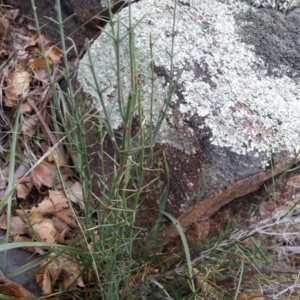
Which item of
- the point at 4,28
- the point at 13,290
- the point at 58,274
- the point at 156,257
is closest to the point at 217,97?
the point at 156,257

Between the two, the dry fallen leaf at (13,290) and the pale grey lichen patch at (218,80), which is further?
the pale grey lichen patch at (218,80)

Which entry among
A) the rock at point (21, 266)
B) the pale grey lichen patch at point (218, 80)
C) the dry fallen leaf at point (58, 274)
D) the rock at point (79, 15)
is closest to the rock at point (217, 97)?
the pale grey lichen patch at point (218, 80)

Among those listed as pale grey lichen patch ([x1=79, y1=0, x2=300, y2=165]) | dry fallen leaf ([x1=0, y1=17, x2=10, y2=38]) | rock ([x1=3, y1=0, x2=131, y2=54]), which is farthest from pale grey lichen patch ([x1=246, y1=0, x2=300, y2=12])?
dry fallen leaf ([x1=0, y1=17, x2=10, y2=38])

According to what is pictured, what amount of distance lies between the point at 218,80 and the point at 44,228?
2.71 ft

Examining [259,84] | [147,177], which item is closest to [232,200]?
[147,177]

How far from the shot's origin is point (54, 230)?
5.92 feet

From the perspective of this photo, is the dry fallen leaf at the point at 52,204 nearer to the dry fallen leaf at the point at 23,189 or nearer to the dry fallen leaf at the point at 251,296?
the dry fallen leaf at the point at 23,189

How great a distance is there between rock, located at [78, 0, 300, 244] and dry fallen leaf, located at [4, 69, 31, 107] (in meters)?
0.31

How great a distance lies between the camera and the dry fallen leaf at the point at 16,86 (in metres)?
2.04

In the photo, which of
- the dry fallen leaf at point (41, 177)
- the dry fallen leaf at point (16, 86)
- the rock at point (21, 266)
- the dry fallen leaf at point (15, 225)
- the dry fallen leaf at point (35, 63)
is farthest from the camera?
the dry fallen leaf at point (35, 63)

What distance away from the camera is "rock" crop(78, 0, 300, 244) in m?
1.65

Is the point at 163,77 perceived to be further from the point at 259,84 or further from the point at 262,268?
the point at 262,268

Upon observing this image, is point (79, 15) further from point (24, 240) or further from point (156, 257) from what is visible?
point (156, 257)

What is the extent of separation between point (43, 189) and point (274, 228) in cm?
87
